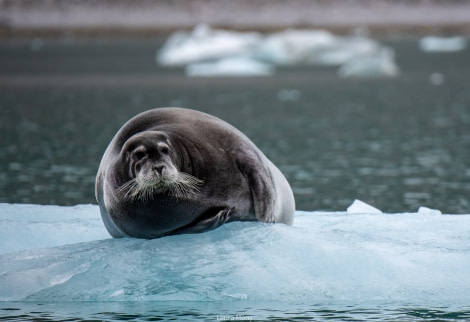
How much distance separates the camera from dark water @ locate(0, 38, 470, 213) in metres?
13.7

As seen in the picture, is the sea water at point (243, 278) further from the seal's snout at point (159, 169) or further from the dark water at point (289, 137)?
the seal's snout at point (159, 169)

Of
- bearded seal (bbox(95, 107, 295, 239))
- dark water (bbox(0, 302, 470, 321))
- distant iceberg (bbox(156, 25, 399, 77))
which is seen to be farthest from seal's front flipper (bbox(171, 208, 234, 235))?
distant iceberg (bbox(156, 25, 399, 77))

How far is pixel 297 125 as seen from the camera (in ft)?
79.4

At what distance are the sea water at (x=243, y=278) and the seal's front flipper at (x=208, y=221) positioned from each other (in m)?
0.05

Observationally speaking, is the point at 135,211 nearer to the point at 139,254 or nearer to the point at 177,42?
the point at 139,254

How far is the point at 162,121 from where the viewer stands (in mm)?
6555

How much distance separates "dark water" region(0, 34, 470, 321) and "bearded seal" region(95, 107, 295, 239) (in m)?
0.54

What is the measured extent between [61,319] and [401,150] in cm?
1331

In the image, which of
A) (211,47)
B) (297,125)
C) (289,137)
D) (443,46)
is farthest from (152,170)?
(443,46)

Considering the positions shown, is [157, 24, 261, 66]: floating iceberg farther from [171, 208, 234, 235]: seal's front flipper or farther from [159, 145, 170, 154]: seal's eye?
[159, 145, 170, 154]: seal's eye

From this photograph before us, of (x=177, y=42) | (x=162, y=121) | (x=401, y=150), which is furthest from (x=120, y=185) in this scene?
(x=177, y=42)

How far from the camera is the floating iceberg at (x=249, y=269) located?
5.88 m

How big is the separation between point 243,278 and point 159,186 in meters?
0.68

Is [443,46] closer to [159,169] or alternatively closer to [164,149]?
[164,149]
